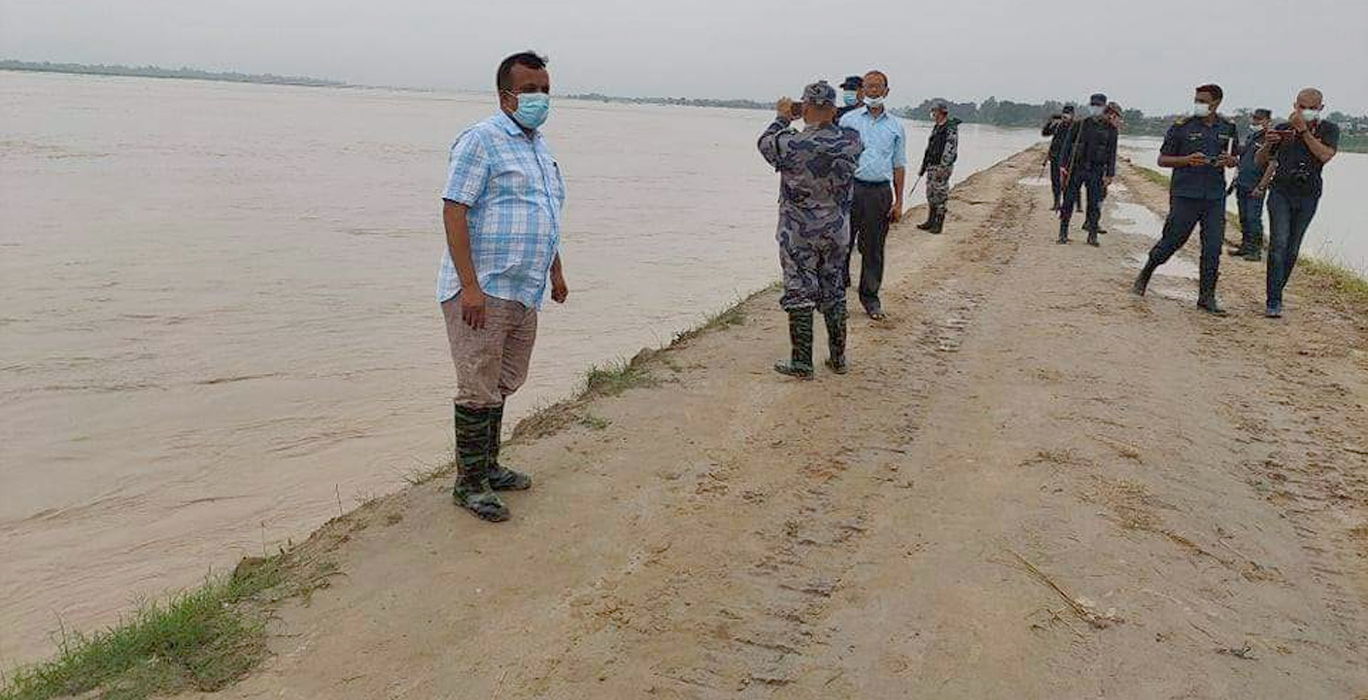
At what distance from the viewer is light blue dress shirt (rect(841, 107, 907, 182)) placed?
689 centimetres

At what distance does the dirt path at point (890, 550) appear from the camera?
283cm

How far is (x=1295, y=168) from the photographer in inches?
292

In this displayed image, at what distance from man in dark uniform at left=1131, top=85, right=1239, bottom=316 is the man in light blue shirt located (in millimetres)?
2496

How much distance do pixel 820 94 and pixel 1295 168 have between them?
4728mm

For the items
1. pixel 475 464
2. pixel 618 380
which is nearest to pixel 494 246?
pixel 475 464

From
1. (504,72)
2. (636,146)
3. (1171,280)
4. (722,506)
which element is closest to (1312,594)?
(722,506)

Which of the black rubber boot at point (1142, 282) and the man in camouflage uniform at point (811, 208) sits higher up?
the man in camouflage uniform at point (811, 208)

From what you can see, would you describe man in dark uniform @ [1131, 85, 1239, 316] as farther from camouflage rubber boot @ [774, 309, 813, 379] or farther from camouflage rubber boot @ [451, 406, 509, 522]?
camouflage rubber boot @ [451, 406, 509, 522]

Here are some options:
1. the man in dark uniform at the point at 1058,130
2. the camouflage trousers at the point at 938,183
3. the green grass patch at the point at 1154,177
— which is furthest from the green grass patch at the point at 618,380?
the green grass patch at the point at 1154,177

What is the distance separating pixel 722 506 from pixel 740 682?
1.23 m

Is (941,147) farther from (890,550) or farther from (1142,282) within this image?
(890,550)

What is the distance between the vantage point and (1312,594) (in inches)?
133

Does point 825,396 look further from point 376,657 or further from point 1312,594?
point 376,657

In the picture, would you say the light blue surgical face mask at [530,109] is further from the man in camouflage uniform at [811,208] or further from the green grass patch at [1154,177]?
the green grass patch at [1154,177]
